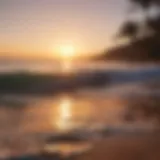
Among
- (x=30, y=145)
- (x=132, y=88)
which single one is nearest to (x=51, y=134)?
(x=30, y=145)

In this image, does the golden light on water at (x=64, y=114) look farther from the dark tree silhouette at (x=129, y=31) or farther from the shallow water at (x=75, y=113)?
the dark tree silhouette at (x=129, y=31)

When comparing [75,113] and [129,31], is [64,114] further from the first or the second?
[129,31]

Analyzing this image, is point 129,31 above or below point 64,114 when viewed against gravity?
above

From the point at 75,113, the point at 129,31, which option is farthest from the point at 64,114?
the point at 129,31

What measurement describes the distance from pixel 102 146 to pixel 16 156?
0.14 metres

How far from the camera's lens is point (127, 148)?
74cm

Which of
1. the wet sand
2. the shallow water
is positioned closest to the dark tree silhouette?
the shallow water

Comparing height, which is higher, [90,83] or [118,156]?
[90,83]

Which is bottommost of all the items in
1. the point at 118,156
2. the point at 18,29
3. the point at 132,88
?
the point at 118,156

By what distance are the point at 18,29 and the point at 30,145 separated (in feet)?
0.61

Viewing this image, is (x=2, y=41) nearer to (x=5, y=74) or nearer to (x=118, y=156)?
(x=5, y=74)

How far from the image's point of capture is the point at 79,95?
0.77 metres

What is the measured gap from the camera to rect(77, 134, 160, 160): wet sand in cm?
74

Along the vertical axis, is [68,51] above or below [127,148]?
above
